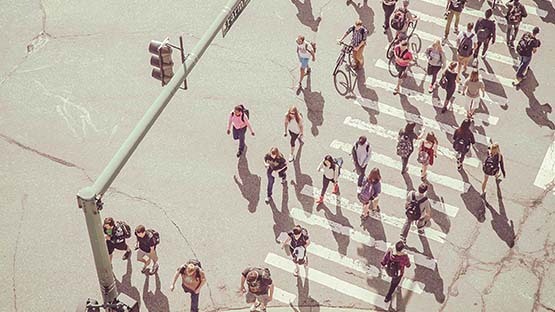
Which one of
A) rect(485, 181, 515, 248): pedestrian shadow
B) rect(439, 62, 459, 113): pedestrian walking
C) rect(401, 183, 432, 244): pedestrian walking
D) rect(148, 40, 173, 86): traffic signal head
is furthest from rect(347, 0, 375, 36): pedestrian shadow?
rect(148, 40, 173, 86): traffic signal head

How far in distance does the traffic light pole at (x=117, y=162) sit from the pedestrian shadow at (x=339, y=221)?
5872 mm

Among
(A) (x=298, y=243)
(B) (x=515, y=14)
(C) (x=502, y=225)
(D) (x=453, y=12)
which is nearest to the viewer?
(A) (x=298, y=243)

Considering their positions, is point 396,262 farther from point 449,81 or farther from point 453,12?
point 453,12

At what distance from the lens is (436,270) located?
17.6m

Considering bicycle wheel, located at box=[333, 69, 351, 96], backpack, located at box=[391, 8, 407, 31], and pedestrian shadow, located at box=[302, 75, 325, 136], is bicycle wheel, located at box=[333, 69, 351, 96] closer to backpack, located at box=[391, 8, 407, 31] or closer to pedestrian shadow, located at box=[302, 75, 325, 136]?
pedestrian shadow, located at box=[302, 75, 325, 136]

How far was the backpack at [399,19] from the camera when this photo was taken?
71.5 feet

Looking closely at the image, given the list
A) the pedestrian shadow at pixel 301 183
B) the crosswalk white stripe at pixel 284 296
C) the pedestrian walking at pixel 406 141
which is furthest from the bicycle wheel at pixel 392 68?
the crosswalk white stripe at pixel 284 296

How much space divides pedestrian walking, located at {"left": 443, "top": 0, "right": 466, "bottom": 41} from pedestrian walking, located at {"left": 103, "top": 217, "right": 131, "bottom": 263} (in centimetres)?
1076

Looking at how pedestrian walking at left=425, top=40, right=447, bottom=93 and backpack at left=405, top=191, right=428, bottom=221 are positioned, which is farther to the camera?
pedestrian walking at left=425, top=40, right=447, bottom=93

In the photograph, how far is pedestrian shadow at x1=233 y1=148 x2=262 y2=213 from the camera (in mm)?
18984

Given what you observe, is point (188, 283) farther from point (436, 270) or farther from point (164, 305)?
point (436, 270)

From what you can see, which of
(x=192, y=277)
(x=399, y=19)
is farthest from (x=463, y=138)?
(x=192, y=277)

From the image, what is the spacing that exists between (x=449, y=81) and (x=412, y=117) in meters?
1.39

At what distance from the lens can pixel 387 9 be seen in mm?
22531
